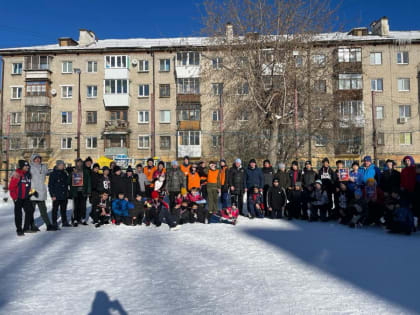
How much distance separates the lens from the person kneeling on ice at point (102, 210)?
29.9 feet

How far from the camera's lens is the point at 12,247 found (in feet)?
21.0

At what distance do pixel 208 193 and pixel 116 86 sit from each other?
1077 inches

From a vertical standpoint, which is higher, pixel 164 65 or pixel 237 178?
pixel 164 65

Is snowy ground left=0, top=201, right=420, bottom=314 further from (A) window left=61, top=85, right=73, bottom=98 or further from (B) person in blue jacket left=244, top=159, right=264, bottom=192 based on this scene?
(A) window left=61, top=85, right=73, bottom=98

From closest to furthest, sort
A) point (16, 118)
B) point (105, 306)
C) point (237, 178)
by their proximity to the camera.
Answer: point (105, 306) < point (237, 178) < point (16, 118)

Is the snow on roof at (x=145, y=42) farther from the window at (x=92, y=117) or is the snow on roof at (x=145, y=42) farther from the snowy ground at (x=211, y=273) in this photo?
the snowy ground at (x=211, y=273)

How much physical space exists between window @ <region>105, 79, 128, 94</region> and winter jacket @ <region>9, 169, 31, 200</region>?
27.7m

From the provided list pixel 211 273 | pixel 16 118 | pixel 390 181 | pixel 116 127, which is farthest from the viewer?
pixel 16 118

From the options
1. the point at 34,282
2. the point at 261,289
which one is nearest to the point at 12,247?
the point at 34,282

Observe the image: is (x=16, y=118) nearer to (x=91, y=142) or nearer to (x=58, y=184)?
(x=91, y=142)

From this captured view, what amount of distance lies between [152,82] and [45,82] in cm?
1141

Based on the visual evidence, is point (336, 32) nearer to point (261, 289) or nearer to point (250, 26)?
point (250, 26)

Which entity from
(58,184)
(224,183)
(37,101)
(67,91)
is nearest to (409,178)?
(224,183)

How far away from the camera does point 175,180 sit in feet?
31.3
